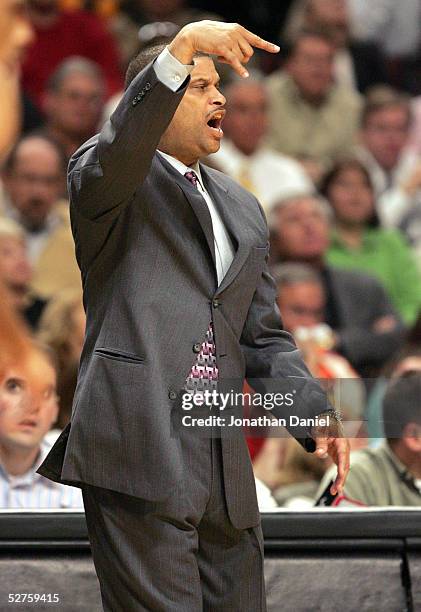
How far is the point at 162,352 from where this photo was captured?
199cm

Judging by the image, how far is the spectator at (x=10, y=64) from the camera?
497 cm

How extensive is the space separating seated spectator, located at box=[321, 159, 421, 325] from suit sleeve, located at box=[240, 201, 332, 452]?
3.10m

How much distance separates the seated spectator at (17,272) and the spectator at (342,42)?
6.08 ft

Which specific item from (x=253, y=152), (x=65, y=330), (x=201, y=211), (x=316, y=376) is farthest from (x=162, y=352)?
(x=253, y=152)

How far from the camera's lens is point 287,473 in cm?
297

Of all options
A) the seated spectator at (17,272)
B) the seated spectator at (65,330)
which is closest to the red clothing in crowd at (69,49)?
the seated spectator at (17,272)

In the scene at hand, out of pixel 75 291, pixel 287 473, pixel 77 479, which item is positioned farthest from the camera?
pixel 75 291

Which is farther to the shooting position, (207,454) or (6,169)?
(6,169)

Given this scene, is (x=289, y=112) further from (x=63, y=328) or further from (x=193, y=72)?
(x=193, y=72)

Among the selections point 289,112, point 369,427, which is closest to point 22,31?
point 289,112

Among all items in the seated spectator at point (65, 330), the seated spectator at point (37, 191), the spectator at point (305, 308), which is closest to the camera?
the seated spectator at point (65, 330)

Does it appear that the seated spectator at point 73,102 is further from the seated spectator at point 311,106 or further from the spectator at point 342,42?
the spectator at point 342,42

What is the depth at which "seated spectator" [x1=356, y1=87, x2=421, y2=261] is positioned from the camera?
18.7ft

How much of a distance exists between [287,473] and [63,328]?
4.32 feet
